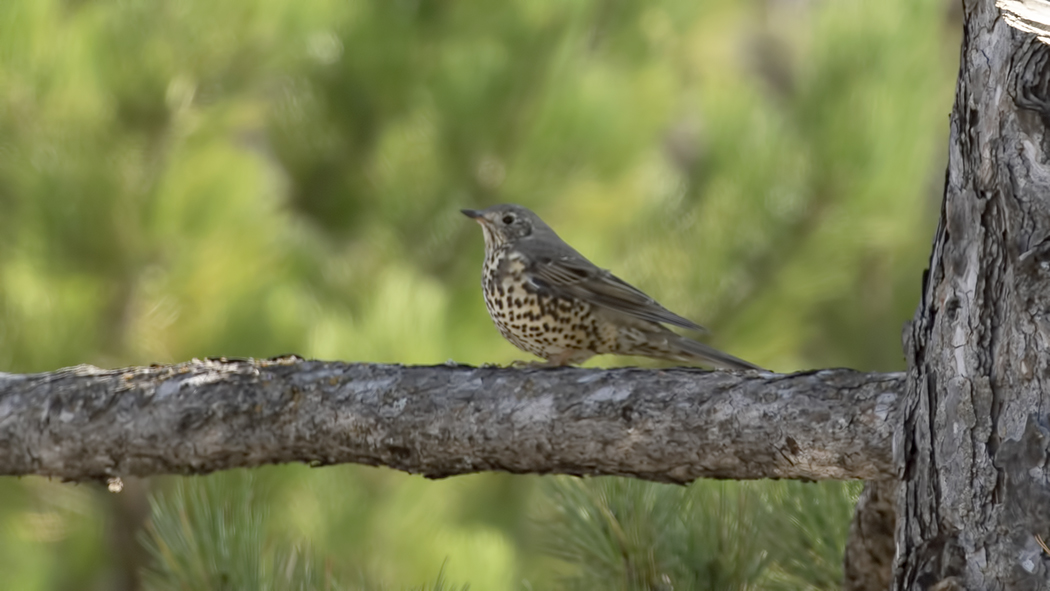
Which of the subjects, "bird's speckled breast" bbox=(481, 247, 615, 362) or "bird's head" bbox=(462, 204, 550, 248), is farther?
"bird's head" bbox=(462, 204, 550, 248)

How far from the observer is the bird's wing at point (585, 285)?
279cm

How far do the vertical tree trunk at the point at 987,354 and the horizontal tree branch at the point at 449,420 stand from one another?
11 cm

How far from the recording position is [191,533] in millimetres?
1815

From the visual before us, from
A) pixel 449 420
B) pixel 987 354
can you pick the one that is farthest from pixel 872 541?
pixel 449 420

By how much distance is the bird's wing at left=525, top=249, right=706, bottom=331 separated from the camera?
279 cm

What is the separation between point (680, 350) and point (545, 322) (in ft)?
1.15

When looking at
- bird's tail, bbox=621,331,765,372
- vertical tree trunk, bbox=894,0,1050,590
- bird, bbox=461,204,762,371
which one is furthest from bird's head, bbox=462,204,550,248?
vertical tree trunk, bbox=894,0,1050,590

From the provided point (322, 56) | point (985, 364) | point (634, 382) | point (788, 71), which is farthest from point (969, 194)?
point (788, 71)

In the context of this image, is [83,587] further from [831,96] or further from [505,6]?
[831,96]

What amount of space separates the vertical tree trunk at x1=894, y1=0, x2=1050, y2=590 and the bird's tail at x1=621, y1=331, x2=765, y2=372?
1.14m

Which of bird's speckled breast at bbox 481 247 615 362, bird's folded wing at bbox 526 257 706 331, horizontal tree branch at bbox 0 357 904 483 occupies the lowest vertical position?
horizontal tree branch at bbox 0 357 904 483

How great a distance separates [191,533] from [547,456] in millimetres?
598

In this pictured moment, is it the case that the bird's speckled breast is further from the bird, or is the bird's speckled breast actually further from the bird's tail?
the bird's tail

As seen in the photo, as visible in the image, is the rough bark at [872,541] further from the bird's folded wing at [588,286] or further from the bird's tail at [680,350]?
the bird's folded wing at [588,286]
